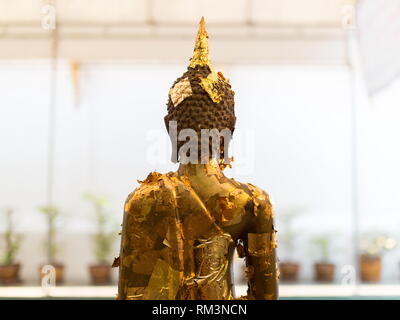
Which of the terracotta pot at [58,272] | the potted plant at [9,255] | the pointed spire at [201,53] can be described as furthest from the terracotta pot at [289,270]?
the pointed spire at [201,53]

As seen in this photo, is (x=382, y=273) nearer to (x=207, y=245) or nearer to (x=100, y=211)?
(x=100, y=211)

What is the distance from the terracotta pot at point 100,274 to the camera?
11.5 feet

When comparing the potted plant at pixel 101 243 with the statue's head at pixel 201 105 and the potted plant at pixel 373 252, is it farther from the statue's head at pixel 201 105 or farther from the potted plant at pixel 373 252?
the statue's head at pixel 201 105

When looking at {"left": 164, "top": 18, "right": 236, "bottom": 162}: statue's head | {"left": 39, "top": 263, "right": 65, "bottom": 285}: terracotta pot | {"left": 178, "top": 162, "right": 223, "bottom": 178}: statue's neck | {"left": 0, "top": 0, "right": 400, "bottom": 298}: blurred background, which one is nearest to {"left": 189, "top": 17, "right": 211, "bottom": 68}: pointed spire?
{"left": 164, "top": 18, "right": 236, "bottom": 162}: statue's head

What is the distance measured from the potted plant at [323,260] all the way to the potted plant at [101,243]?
1.44m

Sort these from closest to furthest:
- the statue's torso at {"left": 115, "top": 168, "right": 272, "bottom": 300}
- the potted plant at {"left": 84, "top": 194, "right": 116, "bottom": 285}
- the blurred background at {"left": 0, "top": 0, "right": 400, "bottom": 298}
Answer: the statue's torso at {"left": 115, "top": 168, "right": 272, "bottom": 300} < the blurred background at {"left": 0, "top": 0, "right": 400, "bottom": 298} < the potted plant at {"left": 84, "top": 194, "right": 116, "bottom": 285}

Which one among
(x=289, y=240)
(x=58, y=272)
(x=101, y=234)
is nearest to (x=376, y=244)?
(x=289, y=240)

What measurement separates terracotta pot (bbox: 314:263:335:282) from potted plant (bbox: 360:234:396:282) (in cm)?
21

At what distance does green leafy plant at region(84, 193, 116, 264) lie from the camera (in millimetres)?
3490

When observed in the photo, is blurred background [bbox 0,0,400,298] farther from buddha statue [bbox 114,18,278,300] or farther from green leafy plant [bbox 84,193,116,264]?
buddha statue [bbox 114,18,278,300]
